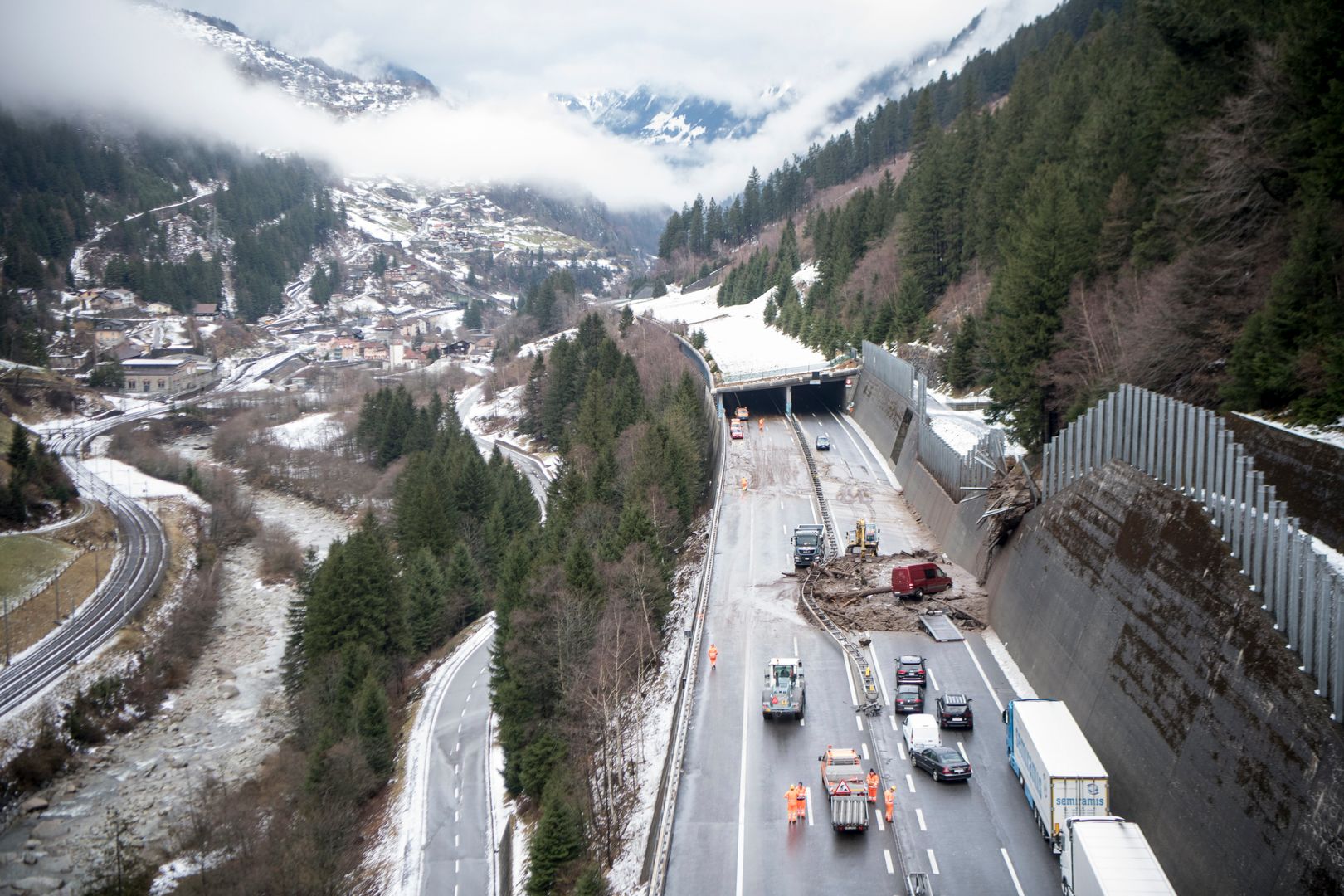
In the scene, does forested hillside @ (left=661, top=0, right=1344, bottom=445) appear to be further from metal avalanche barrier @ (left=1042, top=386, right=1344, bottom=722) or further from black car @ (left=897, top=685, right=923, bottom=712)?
black car @ (left=897, top=685, right=923, bottom=712)

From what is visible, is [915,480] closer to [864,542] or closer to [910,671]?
[864,542]

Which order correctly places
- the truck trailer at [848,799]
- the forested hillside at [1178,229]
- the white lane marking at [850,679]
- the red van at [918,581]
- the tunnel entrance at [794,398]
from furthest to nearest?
1. the tunnel entrance at [794,398]
2. the red van at [918,581]
3. the white lane marking at [850,679]
4. the forested hillside at [1178,229]
5. the truck trailer at [848,799]

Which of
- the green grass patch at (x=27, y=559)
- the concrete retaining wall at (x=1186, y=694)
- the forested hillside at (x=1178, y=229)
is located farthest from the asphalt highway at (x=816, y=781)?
the green grass patch at (x=27, y=559)

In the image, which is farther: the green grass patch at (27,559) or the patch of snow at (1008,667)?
the green grass patch at (27,559)

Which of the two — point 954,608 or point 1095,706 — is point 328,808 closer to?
point 954,608

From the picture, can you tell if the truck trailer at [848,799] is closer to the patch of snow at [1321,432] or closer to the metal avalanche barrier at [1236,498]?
the metal avalanche barrier at [1236,498]

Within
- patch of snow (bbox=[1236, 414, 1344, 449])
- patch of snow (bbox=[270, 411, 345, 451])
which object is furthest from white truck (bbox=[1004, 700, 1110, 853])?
patch of snow (bbox=[270, 411, 345, 451])
